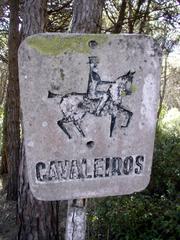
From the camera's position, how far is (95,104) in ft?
7.15

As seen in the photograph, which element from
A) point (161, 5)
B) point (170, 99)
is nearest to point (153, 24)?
point (161, 5)

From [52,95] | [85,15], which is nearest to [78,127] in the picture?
[52,95]

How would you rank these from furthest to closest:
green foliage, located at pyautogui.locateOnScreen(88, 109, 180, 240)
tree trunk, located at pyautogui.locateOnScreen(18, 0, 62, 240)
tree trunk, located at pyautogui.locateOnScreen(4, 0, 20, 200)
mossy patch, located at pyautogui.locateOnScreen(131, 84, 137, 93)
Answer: tree trunk, located at pyautogui.locateOnScreen(4, 0, 20, 200) → tree trunk, located at pyautogui.locateOnScreen(18, 0, 62, 240) → green foliage, located at pyautogui.locateOnScreen(88, 109, 180, 240) → mossy patch, located at pyautogui.locateOnScreen(131, 84, 137, 93)

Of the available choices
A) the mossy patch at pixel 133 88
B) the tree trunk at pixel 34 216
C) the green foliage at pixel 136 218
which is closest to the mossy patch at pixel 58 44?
the mossy patch at pixel 133 88

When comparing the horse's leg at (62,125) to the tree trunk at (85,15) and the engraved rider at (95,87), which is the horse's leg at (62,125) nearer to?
the engraved rider at (95,87)

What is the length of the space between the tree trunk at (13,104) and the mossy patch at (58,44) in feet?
24.7

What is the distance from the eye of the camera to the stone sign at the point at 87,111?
2084mm

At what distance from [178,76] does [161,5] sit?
17516 mm

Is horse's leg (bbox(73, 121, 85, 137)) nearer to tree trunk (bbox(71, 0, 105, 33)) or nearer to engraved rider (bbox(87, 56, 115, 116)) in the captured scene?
engraved rider (bbox(87, 56, 115, 116))

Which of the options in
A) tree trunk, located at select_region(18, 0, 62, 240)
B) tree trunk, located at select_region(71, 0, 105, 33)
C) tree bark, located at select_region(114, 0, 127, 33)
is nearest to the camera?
tree trunk, located at select_region(71, 0, 105, 33)

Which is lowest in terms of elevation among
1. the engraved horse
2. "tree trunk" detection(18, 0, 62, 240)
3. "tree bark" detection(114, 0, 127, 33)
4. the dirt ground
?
the dirt ground

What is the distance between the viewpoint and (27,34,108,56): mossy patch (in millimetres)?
2080

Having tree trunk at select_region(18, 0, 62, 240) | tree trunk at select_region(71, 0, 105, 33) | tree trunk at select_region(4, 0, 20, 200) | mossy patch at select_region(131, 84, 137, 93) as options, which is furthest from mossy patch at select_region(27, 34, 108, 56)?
tree trunk at select_region(4, 0, 20, 200)

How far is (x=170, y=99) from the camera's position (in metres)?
38.9
